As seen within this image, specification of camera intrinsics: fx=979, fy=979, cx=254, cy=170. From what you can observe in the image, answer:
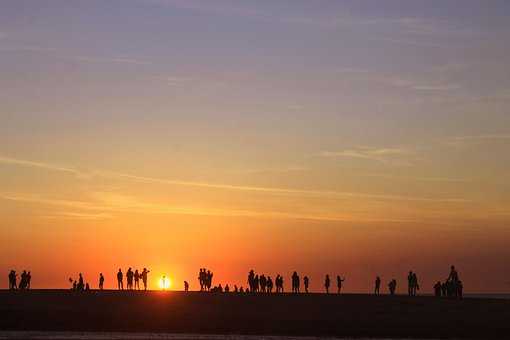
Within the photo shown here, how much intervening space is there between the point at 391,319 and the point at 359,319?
7.23 ft

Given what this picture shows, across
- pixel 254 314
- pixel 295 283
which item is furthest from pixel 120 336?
pixel 295 283

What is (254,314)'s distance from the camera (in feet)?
221

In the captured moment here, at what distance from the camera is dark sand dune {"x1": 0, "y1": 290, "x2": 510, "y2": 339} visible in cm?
6297

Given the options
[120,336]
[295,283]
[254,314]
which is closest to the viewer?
[120,336]

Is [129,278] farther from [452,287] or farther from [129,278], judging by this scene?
[452,287]

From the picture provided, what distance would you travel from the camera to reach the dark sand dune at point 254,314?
63.0 m

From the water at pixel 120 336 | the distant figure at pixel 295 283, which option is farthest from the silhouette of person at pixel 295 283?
the water at pixel 120 336

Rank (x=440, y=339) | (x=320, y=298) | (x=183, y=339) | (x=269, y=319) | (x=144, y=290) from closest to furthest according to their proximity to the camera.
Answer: (x=183, y=339)
(x=440, y=339)
(x=269, y=319)
(x=320, y=298)
(x=144, y=290)

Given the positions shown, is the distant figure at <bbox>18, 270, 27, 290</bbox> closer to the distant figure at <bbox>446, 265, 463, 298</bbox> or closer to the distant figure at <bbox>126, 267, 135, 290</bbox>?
the distant figure at <bbox>126, 267, 135, 290</bbox>

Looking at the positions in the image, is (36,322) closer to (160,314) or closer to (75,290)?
(160,314)

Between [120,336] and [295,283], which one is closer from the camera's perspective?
[120,336]

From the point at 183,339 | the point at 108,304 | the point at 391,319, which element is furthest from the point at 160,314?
the point at 391,319

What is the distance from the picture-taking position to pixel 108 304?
6975 centimetres

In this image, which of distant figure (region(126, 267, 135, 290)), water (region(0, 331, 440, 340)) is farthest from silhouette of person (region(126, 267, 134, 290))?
water (region(0, 331, 440, 340))
